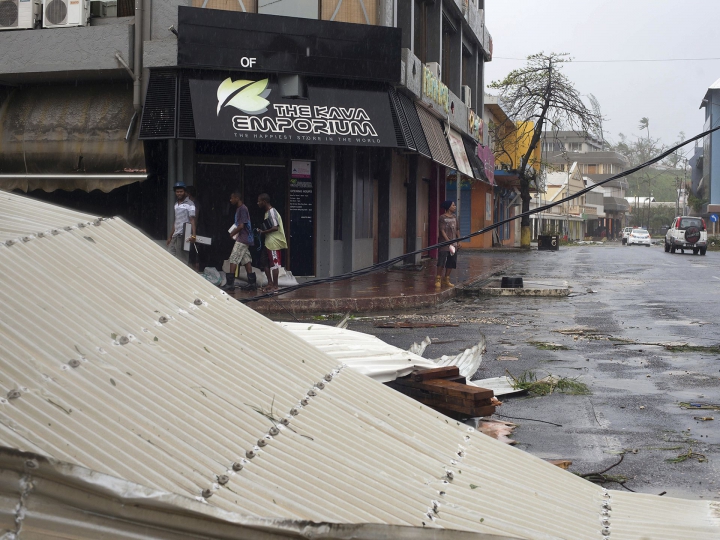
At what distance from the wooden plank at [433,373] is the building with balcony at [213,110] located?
10275 millimetres

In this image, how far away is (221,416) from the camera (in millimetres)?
2676

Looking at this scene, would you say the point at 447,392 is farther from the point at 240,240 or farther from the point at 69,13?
the point at 69,13

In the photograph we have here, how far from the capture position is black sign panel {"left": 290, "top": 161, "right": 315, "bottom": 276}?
56.2 ft

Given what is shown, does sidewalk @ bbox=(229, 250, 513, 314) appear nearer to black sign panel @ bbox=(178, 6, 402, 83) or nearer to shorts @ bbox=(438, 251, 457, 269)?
shorts @ bbox=(438, 251, 457, 269)

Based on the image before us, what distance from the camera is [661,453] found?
4891mm

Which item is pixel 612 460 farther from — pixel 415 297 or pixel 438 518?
pixel 415 297

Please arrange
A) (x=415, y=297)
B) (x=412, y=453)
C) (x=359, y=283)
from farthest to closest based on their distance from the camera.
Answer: (x=359, y=283) → (x=415, y=297) → (x=412, y=453)

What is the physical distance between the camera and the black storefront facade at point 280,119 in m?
15.4

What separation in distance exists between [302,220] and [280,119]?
2.48m

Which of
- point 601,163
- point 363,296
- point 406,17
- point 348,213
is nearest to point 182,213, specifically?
point 363,296

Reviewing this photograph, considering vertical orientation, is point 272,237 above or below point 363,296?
above

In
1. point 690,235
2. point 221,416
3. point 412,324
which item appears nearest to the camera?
point 221,416

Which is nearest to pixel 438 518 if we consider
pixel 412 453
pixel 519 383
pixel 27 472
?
pixel 412 453

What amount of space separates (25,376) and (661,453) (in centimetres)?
381
